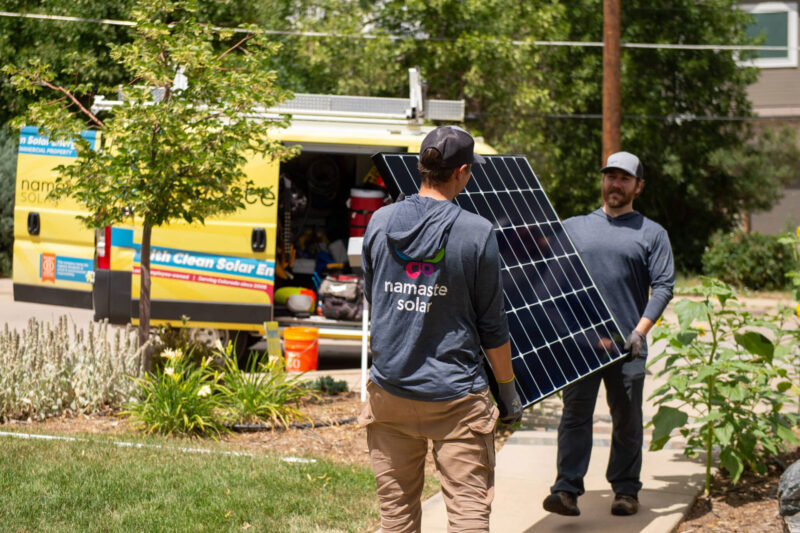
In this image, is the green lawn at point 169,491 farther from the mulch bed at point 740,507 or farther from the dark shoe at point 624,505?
the mulch bed at point 740,507

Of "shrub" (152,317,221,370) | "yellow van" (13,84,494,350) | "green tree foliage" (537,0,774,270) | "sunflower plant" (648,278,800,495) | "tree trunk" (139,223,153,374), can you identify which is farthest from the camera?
"green tree foliage" (537,0,774,270)

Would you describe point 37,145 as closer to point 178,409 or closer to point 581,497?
point 178,409

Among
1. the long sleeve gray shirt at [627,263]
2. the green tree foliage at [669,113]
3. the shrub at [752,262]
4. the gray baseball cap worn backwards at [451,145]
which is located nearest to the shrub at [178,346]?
the long sleeve gray shirt at [627,263]

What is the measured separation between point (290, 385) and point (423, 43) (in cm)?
1155

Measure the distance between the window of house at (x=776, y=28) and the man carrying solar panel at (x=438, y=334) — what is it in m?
25.2

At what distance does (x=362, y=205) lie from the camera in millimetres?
10570

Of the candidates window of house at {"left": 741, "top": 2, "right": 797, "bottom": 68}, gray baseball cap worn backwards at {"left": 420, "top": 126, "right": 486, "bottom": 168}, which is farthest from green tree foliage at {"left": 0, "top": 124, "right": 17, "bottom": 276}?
window of house at {"left": 741, "top": 2, "right": 797, "bottom": 68}

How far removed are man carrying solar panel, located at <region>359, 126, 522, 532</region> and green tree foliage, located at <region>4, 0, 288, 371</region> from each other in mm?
3885

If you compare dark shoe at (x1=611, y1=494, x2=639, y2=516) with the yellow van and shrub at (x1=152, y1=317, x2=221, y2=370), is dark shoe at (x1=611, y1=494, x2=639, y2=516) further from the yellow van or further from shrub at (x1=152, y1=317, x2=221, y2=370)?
the yellow van

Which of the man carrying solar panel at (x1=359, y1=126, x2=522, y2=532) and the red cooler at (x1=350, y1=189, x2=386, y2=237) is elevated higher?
the red cooler at (x1=350, y1=189, x2=386, y2=237)

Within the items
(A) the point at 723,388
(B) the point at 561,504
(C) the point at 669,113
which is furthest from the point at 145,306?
(C) the point at 669,113

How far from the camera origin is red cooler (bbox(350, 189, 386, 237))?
10.5 m

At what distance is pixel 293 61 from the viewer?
19.3 metres

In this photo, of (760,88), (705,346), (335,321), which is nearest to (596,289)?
(705,346)
